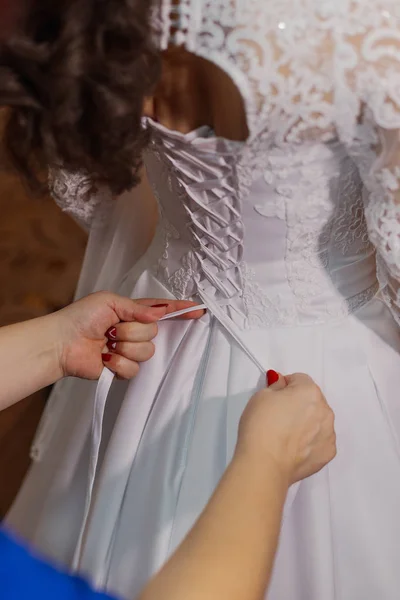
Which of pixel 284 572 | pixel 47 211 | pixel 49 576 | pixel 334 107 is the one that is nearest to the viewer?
pixel 49 576

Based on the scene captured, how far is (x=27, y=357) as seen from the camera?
2.35 ft

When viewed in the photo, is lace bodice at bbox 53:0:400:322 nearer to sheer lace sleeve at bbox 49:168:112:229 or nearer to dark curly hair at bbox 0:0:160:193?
dark curly hair at bbox 0:0:160:193

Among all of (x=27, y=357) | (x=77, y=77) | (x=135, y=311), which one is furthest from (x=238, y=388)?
(x=77, y=77)

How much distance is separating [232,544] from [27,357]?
1.28ft

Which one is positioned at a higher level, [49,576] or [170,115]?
[170,115]

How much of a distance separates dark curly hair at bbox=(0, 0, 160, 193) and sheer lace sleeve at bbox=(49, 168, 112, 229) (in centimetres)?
30

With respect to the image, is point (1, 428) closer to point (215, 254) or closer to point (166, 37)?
point (215, 254)

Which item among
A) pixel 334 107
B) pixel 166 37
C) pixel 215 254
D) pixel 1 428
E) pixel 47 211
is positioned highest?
pixel 166 37

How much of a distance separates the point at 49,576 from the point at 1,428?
104cm

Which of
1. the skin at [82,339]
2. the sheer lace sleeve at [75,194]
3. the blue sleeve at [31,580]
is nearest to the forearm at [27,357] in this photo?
the skin at [82,339]

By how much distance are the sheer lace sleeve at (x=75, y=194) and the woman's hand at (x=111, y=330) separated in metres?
0.17

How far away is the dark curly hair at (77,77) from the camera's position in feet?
1.40

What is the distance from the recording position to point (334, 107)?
506 millimetres

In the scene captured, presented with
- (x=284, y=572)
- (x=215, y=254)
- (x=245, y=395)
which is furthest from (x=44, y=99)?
(x=284, y=572)
